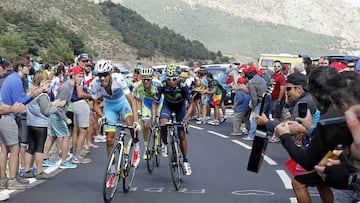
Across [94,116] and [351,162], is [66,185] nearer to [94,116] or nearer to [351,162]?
[94,116]

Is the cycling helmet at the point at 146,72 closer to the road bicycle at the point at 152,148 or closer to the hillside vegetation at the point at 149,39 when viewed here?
the road bicycle at the point at 152,148

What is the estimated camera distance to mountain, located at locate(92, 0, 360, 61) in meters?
144

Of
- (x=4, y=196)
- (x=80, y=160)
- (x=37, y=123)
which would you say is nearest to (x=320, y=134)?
(x=4, y=196)

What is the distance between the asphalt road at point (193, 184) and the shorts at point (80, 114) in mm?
824

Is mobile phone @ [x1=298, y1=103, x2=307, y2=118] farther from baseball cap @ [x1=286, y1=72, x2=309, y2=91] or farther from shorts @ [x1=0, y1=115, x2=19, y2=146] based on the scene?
shorts @ [x1=0, y1=115, x2=19, y2=146]

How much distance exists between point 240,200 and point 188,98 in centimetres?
269

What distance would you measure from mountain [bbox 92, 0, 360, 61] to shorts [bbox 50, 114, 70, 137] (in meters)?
118

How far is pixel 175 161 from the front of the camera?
10.6 metres

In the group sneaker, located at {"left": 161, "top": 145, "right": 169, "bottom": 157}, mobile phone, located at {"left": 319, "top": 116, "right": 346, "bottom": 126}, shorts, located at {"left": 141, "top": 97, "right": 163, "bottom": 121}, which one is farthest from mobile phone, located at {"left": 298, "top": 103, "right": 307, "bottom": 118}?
shorts, located at {"left": 141, "top": 97, "right": 163, "bottom": 121}

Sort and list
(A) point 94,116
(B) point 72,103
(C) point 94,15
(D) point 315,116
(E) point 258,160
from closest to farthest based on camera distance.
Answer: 1. (E) point 258,160
2. (D) point 315,116
3. (B) point 72,103
4. (A) point 94,116
5. (C) point 94,15

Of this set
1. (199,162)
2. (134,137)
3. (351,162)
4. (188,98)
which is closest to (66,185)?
(134,137)

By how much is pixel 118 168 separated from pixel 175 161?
138 centimetres

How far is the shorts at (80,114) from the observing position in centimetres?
1330

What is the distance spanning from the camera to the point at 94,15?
8525 centimetres
